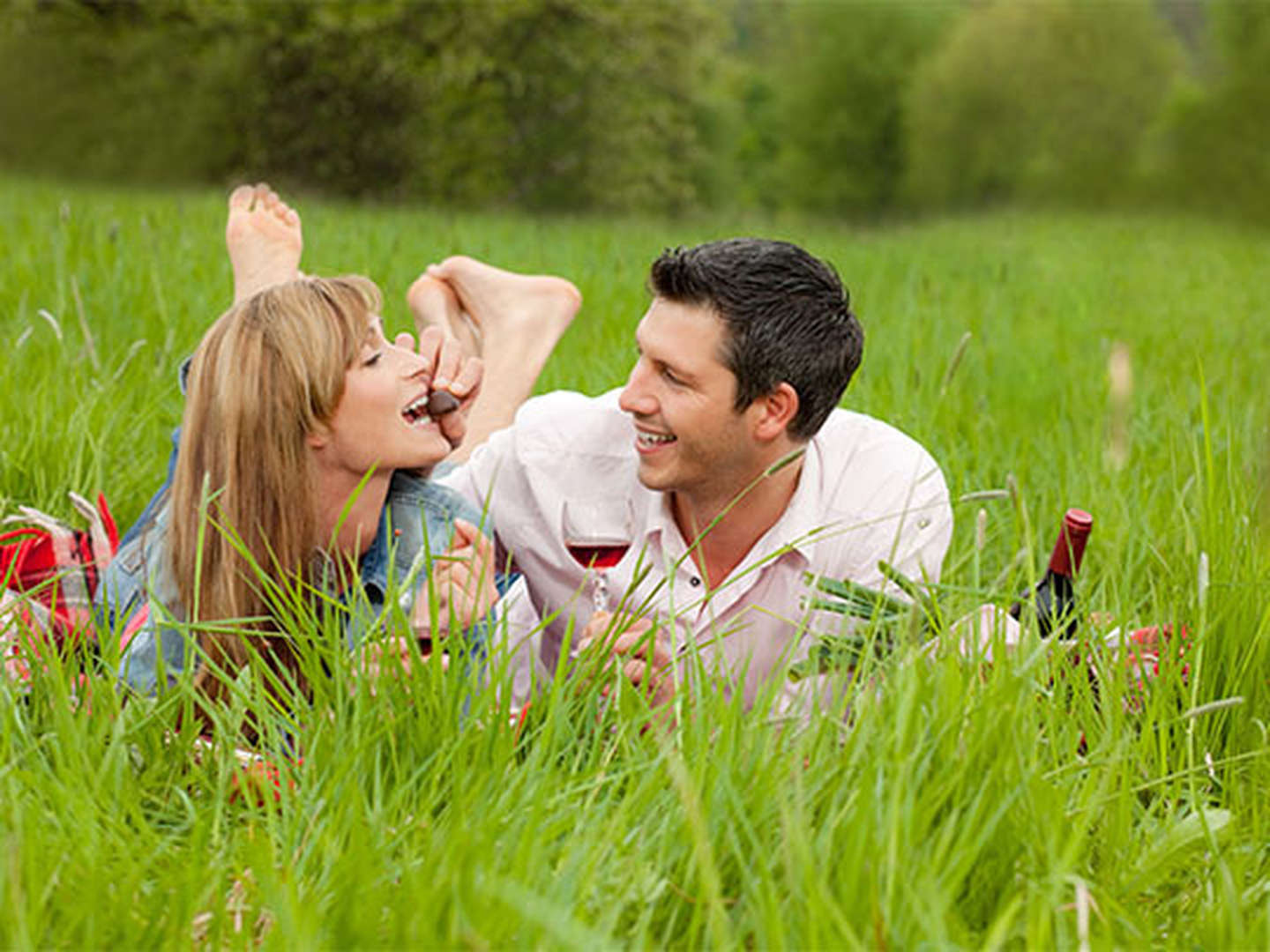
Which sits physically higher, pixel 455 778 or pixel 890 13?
pixel 890 13

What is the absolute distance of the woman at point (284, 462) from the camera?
2871 millimetres

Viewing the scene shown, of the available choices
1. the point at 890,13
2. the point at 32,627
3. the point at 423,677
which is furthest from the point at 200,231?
the point at 890,13

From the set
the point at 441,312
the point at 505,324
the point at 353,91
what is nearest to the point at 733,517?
the point at 505,324

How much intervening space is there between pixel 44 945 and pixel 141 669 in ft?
3.97

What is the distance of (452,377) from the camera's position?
A: 3.36 m

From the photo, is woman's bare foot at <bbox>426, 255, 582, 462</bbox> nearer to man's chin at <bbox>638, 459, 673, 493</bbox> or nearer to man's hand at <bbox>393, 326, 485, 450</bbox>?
man's hand at <bbox>393, 326, 485, 450</bbox>

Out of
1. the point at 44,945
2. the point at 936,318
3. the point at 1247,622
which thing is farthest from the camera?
the point at 936,318

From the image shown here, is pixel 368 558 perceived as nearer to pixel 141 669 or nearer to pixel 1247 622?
pixel 141 669

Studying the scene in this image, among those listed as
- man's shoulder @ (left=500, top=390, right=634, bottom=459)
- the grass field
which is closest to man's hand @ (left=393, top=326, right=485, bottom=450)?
man's shoulder @ (left=500, top=390, right=634, bottom=459)

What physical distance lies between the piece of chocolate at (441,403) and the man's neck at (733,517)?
607mm

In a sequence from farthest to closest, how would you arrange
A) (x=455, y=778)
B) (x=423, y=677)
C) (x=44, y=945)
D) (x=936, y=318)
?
(x=936, y=318) < (x=423, y=677) < (x=455, y=778) < (x=44, y=945)

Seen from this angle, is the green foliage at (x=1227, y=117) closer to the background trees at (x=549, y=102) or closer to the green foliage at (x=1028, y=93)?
the background trees at (x=549, y=102)

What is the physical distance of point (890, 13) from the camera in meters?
57.3

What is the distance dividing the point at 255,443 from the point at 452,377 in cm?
58
